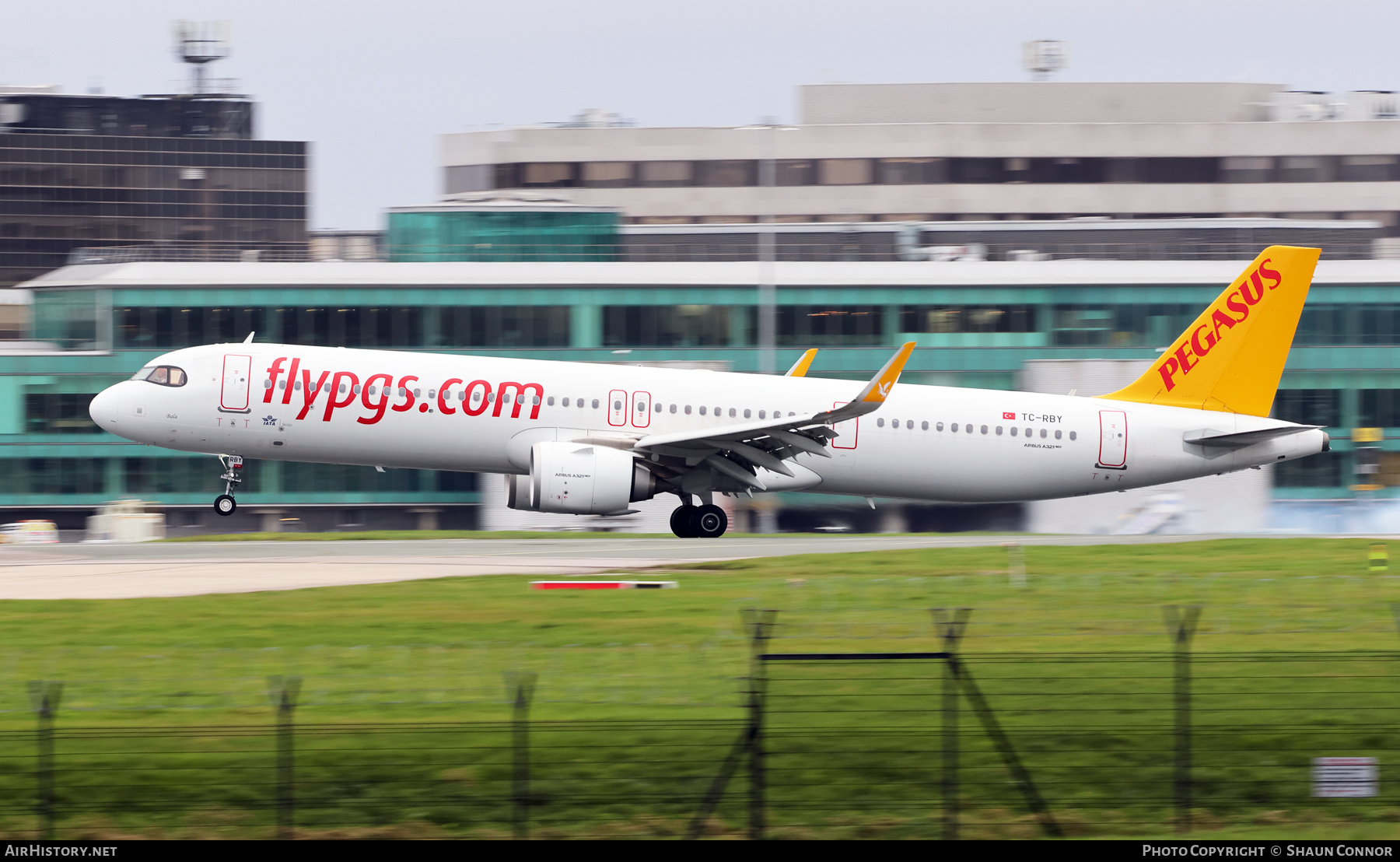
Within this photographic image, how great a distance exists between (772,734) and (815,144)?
98838mm

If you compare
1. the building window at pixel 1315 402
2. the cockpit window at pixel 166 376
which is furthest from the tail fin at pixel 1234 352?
the building window at pixel 1315 402

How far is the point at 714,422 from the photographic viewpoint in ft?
119

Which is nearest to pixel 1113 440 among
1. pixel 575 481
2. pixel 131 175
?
pixel 575 481

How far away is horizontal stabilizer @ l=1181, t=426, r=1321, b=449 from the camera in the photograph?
37.5m

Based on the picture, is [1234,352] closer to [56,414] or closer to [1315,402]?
[1315,402]

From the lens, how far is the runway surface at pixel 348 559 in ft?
89.4

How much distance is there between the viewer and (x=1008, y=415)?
3794 centimetres

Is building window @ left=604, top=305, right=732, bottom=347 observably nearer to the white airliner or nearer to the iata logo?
the white airliner

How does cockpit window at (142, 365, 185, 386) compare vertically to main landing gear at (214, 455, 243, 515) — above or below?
above

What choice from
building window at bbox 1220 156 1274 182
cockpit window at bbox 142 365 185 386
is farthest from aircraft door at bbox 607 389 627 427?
building window at bbox 1220 156 1274 182

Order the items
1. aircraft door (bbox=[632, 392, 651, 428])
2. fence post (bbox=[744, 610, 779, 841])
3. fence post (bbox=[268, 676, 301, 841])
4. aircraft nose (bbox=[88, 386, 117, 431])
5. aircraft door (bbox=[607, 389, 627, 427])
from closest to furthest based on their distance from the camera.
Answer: fence post (bbox=[744, 610, 779, 841]), fence post (bbox=[268, 676, 301, 841]), aircraft nose (bbox=[88, 386, 117, 431]), aircraft door (bbox=[607, 389, 627, 427]), aircraft door (bbox=[632, 392, 651, 428])

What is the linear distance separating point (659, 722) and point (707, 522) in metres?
23.1

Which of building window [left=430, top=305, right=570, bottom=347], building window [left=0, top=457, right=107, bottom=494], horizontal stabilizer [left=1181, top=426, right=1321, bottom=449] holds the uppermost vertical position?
building window [left=430, top=305, right=570, bottom=347]

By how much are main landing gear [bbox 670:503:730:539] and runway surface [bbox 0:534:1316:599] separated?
292 mm
